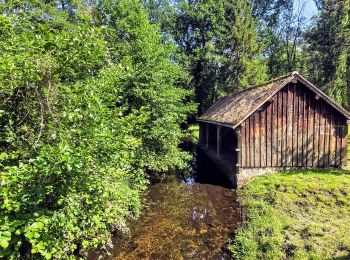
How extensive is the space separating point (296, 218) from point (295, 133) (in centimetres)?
550

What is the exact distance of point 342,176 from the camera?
11.3 meters

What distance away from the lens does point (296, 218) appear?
839 centimetres

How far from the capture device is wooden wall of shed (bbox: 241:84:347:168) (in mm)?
12391

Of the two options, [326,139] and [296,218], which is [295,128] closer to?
[326,139]

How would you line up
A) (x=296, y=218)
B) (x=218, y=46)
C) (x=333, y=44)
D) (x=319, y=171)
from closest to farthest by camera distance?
(x=296, y=218) < (x=319, y=171) < (x=333, y=44) < (x=218, y=46)

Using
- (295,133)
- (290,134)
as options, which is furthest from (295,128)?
(290,134)

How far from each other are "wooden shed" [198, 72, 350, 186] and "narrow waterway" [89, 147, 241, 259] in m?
2.20

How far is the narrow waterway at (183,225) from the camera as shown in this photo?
24.1 feet

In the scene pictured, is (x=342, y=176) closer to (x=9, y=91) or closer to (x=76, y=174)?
(x=76, y=174)

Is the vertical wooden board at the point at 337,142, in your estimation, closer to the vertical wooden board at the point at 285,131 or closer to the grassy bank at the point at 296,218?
the grassy bank at the point at 296,218

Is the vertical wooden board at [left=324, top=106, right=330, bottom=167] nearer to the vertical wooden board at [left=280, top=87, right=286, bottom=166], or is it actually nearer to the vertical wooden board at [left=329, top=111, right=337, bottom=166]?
the vertical wooden board at [left=329, top=111, right=337, bottom=166]

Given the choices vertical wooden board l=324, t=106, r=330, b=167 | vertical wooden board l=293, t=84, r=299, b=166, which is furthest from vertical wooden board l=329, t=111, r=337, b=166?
vertical wooden board l=293, t=84, r=299, b=166

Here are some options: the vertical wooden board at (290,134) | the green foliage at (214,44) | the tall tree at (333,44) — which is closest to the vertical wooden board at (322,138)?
the vertical wooden board at (290,134)

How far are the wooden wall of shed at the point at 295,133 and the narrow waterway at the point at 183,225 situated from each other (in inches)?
107
